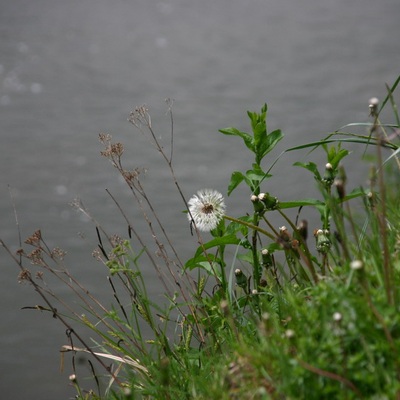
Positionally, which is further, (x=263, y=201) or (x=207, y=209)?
(x=207, y=209)

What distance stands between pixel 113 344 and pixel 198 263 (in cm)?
28

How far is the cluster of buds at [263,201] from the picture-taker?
51.9 inches

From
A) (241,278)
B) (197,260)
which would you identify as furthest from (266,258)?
(197,260)

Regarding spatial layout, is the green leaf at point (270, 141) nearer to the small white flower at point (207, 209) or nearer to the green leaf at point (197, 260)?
the small white flower at point (207, 209)

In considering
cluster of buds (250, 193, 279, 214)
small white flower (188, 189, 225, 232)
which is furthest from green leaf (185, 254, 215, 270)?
cluster of buds (250, 193, 279, 214)

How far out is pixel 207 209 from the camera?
4.86 ft

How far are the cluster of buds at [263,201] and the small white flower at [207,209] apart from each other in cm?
15

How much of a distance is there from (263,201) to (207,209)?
185 mm

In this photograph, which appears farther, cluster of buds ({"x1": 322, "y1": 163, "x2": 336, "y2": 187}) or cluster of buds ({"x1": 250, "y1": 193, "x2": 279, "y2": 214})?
cluster of buds ({"x1": 322, "y1": 163, "x2": 336, "y2": 187})

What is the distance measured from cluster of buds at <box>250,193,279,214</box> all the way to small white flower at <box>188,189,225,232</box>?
0.15 meters

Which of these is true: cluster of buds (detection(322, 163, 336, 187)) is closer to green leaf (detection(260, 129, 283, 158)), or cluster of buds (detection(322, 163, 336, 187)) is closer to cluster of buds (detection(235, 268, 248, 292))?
green leaf (detection(260, 129, 283, 158))

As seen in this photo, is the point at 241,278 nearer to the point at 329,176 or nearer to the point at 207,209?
the point at 207,209

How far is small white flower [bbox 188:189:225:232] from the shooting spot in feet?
4.85

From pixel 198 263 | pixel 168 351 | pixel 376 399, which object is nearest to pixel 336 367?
pixel 376 399
